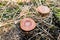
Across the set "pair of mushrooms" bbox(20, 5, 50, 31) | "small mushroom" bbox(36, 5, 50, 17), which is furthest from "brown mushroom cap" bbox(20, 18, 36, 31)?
"small mushroom" bbox(36, 5, 50, 17)

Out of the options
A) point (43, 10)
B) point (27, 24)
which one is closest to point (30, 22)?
point (27, 24)

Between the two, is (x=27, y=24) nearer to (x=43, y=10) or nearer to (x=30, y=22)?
(x=30, y=22)

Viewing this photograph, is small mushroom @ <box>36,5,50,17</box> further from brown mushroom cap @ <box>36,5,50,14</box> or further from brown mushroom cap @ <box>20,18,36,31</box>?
brown mushroom cap @ <box>20,18,36,31</box>

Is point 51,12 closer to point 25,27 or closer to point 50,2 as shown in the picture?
point 50,2

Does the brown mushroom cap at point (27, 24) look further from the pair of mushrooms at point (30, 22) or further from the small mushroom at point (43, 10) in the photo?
the small mushroom at point (43, 10)

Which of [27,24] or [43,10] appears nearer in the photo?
[27,24]

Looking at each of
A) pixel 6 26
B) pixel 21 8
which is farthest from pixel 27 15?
pixel 6 26

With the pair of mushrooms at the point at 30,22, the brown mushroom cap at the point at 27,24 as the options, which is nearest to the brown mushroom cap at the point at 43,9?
the pair of mushrooms at the point at 30,22

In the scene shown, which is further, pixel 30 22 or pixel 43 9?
pixel 43 9

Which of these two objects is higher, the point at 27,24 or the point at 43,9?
the point at 43,9

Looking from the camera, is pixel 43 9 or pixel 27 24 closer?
pixel 27 24

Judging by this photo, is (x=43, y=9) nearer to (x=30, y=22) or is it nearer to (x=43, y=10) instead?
(x=43, y=10)
